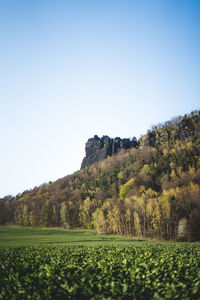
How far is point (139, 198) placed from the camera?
77375 millimetres

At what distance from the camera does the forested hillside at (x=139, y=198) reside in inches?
2509

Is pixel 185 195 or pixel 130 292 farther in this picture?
pixel 185 195

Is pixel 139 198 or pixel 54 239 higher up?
pixel 139 198

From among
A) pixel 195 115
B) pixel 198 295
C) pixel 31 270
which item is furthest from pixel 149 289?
pixel 195 115

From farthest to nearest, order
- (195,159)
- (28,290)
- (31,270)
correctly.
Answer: (195,159) → (31,270) → (28,290)

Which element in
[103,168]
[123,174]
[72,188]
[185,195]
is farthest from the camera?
[103,168]

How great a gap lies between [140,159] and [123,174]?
25.0 meters

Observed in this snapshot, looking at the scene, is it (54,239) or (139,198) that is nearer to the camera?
(54,239)

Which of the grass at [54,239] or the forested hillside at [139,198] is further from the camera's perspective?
the forested hillside at [139,198]

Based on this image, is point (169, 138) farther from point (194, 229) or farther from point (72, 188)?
point (194, 229)

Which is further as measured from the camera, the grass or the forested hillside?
the forested hillside

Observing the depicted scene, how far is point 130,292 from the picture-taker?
7.10m

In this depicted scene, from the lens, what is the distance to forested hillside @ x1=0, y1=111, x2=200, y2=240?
6372cm

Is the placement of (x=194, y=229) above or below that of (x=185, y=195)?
below
